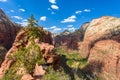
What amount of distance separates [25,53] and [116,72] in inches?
2386

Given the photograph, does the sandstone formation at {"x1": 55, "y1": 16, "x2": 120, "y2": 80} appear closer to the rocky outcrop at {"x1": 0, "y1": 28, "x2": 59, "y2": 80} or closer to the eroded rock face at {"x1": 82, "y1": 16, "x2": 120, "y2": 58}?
the eroded rock face at {"x1": 82, "y1": 16, "x2": 120, "y2": 58}

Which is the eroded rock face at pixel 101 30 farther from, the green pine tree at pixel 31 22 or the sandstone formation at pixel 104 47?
the green pine tree at pixel 31 22

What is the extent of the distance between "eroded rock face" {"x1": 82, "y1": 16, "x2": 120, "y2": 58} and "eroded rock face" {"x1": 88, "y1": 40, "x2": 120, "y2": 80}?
6.01 m

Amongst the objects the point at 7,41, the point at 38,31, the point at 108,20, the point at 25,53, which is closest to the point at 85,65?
the point at 108,20

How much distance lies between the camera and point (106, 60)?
13188cm

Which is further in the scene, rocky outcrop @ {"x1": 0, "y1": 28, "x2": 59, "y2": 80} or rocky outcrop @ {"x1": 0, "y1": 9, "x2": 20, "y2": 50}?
rocky outcrop @ {"x1": 0, "y1": 9, "x2": 20, "y2": 50}

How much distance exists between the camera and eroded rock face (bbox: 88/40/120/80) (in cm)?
12600

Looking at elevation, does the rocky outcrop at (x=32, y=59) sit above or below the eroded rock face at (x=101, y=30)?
below

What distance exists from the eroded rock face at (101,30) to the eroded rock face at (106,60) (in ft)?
19.7

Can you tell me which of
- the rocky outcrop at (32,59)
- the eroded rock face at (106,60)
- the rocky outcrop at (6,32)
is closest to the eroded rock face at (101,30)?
the eroded rock face at (106,60)

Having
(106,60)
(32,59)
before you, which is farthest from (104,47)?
(32,59)

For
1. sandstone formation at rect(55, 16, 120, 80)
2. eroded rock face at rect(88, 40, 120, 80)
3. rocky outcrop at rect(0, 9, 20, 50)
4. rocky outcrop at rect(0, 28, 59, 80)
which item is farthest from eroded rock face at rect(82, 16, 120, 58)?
rocky outcrop at rect(0, 28, 59, 80)

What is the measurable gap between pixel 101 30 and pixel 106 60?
996 inches

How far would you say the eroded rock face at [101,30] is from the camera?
474 ft
